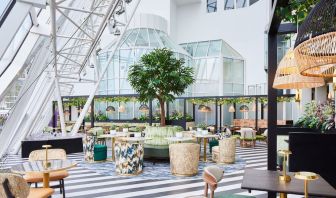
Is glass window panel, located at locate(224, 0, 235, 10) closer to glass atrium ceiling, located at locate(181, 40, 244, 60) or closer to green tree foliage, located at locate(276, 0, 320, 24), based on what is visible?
glass atrium ceiling, located at locate(181, 40, 244, 60)

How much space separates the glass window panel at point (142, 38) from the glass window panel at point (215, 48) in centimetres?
480

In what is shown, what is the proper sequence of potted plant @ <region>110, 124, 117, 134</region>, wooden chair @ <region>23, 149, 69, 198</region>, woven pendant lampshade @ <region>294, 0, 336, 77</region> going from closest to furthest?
woven pendant lampshade @ <region>294, 0, 336, 77</region> < wooden chair @ <region>23, 149, 69, 198</region> < potted plant @ <region>110, 124, 117, 134</region>

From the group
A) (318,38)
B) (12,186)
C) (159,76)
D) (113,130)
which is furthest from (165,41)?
(318,38)

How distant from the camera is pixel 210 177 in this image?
10.9ft

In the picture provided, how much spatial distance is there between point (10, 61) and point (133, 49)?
1656 cm

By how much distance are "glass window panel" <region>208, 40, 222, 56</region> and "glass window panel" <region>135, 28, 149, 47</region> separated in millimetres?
4798

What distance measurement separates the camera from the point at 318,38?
2.22m

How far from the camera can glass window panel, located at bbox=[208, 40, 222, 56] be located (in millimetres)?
23209

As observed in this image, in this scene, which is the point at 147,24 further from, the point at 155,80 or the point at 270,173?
the point at 270,173

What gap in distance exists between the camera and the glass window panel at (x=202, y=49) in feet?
78.7

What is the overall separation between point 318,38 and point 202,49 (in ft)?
73.6

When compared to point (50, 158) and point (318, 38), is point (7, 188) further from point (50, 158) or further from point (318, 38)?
point (318, 38)

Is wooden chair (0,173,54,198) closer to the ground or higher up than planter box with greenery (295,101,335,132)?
closer to the ground

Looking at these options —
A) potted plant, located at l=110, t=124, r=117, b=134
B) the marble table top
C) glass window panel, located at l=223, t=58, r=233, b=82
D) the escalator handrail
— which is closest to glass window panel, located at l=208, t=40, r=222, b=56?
glass window panel, located at l=223, t=58, r=233, b=82
